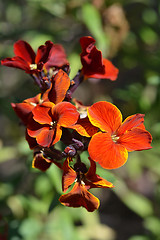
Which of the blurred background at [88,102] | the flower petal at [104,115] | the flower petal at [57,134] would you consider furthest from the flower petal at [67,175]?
the blurred background at [88,102]

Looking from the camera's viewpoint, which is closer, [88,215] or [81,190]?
[81,190]

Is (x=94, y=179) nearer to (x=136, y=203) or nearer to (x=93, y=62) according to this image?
(x=93, y=62)

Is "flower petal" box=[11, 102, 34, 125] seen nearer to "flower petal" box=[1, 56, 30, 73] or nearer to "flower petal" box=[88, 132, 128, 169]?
"flower petal" box=[1, 56, 30, 73]

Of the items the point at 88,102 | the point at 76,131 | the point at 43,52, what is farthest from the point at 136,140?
the point at 88,102

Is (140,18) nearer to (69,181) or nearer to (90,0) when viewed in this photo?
(90,0)

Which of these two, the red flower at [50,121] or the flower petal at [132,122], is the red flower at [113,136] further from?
the red flower at [50,121]

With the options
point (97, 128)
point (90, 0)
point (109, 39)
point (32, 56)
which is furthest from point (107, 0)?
point (97, 128)

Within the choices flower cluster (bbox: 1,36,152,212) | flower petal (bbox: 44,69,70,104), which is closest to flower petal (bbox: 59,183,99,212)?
flower cluster (bbox: 1,36,152,212)
